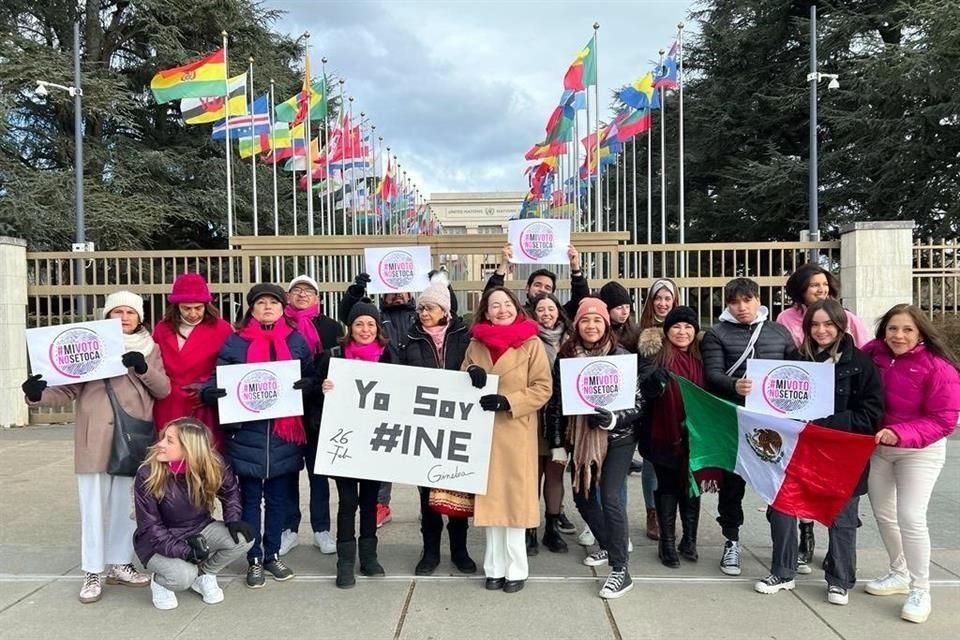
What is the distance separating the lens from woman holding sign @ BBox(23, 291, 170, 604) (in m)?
4.11

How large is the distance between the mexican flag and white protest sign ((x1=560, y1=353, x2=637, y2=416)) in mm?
519

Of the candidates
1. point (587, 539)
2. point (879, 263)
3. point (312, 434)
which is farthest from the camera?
point (879, 263)

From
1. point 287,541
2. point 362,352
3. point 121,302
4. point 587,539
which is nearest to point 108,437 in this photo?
point 121,302

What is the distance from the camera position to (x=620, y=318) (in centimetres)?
512

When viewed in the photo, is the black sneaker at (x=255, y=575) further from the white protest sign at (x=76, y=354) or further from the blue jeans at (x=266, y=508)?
the white protest sign at (x=76, y=354)

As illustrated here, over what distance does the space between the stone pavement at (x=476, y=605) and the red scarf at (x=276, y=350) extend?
945mm

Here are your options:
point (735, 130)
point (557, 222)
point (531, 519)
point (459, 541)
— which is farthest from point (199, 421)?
point (735, 130)

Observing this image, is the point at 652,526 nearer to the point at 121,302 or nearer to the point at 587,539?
the point at 587,539

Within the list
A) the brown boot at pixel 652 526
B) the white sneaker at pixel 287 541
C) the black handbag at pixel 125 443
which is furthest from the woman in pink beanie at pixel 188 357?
the brown boot at pixel 652 526

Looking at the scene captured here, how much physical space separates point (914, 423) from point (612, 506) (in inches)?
68.5

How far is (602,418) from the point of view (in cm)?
415

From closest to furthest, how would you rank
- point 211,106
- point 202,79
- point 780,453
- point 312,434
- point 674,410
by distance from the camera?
point 780,453, point 674,410, point 312,434, point 202,79, point 211,106

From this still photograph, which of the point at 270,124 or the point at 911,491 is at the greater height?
the point at 270,124

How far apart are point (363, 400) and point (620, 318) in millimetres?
2024
